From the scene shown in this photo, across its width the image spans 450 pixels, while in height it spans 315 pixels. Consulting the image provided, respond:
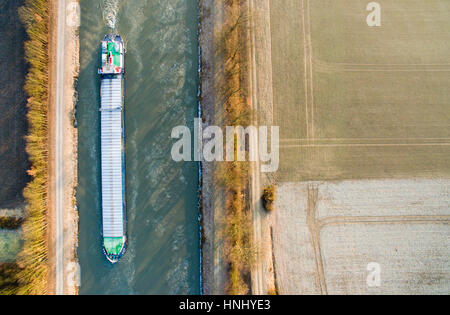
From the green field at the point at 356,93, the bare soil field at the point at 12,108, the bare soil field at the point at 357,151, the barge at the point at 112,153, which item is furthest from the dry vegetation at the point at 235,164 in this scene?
the bare soil field at the point at 12,108

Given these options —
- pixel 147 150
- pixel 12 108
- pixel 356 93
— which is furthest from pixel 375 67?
pixel 12 108

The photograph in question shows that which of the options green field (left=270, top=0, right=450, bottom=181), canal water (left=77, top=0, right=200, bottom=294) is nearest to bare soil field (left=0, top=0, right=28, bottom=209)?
canal water (left=77, top=0, right=200, bottom=294)

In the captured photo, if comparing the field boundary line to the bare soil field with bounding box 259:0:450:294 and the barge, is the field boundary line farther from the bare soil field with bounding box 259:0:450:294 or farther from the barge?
the barge

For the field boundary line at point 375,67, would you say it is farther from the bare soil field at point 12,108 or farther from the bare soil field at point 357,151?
the bare soil field at point 12,108

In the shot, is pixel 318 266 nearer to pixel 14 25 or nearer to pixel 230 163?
pixel 230 163

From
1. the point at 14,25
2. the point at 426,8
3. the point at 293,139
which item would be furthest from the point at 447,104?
the point at 14,25
